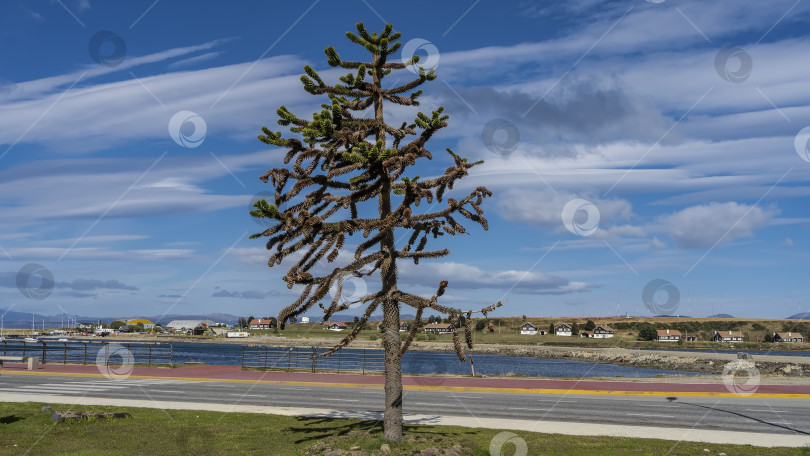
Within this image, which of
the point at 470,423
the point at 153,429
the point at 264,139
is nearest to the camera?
the point at 264,139

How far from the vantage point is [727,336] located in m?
187

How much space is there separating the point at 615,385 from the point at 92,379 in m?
25.3

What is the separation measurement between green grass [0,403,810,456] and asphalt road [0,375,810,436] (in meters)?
2.74

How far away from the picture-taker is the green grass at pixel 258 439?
13.2m

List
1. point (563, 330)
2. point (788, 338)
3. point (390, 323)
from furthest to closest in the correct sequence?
point (563, 330) → point (788, 338) → point (390, 323)

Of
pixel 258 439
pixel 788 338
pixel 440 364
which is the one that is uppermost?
pixel 258 439

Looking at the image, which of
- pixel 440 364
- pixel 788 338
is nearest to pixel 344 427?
pixel 440 364

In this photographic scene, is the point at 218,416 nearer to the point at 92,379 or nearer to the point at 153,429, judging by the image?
the point at 153,429

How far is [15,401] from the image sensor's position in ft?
69.3

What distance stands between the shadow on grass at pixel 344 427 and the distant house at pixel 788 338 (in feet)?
610

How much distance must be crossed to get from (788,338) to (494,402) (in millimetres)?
185231

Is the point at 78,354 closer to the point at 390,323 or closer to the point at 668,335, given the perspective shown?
the point at 390,323

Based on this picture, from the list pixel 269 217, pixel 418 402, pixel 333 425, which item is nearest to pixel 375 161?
pixel 269 217

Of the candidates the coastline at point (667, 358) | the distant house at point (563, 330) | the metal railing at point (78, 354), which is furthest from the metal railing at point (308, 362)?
the distant house at point (563, 330)
